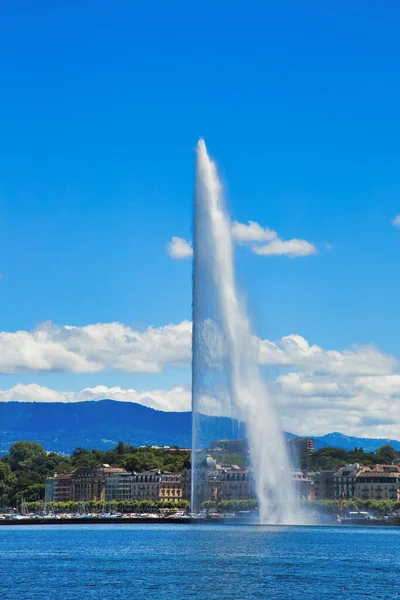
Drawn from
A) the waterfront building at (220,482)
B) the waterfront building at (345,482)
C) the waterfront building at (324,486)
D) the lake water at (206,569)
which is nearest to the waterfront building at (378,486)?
the waterfront building at (345,482)

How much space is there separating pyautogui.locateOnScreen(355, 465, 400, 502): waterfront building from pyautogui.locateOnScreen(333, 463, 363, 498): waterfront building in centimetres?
119

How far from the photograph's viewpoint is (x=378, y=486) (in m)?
176

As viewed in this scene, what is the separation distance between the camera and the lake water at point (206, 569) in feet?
159

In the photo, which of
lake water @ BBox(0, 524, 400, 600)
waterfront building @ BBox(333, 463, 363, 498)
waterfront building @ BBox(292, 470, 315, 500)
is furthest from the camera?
waterfront building @ BBox(333, 463, 363, 498)

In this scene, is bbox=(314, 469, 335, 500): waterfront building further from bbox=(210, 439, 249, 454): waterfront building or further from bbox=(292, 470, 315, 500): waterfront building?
bbox=(210, 439, 249, 454): waterfront building

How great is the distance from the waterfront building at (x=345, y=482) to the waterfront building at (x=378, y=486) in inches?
46.7

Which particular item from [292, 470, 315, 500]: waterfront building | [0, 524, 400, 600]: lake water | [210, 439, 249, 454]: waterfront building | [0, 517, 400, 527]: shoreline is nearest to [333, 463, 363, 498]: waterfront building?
[292, 470, 315, 500]: waterfront building

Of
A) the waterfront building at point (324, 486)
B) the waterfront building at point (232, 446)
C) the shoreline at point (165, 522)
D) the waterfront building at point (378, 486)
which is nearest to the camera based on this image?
the waterfront building at point (232, 446)

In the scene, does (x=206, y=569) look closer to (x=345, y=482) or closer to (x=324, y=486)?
(x=345, y=482)

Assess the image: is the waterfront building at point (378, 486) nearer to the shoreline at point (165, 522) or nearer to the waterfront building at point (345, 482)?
the waterfront building at point (345, 482)

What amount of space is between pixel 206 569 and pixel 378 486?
402ft

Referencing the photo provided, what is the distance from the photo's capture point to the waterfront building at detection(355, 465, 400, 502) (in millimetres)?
174500

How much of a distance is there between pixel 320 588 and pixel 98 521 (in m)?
111

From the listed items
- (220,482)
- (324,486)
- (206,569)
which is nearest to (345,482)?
(324,486)
